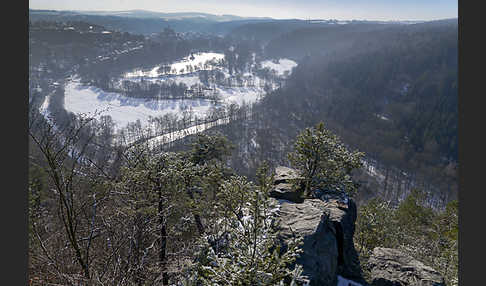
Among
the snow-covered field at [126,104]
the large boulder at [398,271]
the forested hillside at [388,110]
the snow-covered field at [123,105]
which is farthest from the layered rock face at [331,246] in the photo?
the snow-covered field at [123,105]

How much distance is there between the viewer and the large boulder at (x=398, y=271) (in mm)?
13164

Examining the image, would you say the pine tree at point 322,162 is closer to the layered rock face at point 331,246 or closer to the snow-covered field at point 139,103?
the layered rock face at point 331,246

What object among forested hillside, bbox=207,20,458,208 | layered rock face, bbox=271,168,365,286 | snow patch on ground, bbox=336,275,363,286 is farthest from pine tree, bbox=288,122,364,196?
forested hillside, bbox=207,20,458,208

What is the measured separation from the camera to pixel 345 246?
1465 cm

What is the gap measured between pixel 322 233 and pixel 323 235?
0.12 meters

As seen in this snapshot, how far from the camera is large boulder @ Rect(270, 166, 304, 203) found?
15.8 metres

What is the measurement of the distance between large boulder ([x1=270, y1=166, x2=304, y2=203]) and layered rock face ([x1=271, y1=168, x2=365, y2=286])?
0.06m

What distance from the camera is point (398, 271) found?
14000mm

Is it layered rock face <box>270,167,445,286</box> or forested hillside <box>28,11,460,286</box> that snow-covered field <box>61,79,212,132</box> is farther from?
layered rock face <box>270,167,445,286</box>

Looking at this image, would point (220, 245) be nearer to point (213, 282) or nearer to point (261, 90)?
point (213, 282)

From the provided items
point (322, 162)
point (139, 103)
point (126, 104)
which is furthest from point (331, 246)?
point (139, 103)

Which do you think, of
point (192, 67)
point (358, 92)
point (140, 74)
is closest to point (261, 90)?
point (358, 92)

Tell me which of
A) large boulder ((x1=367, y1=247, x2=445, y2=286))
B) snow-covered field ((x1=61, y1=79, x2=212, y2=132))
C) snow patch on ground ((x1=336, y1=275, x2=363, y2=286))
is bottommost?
snow patch on ground ((x1=336, y1=275, x2=363, y2=286))

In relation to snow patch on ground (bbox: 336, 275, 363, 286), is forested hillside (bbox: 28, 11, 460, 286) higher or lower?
higher
